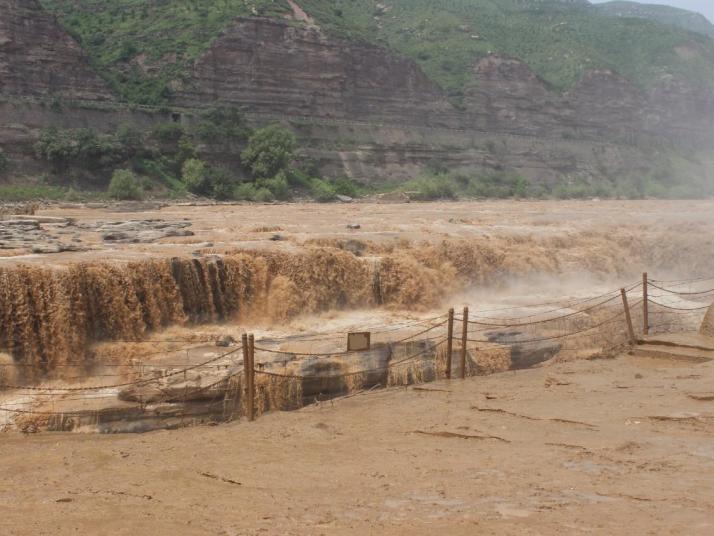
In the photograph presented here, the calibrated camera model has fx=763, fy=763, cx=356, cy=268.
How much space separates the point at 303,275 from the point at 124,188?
21.4m

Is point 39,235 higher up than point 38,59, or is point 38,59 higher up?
point 38,59

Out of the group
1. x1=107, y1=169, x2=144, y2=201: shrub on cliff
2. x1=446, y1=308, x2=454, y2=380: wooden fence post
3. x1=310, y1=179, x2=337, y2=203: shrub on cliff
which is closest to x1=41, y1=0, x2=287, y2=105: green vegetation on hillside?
x1=310, y1=179, x2=337, y2=203: shrub on cliff

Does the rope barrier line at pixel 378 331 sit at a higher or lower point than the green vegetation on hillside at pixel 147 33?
lower

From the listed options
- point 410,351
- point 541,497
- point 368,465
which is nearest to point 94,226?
point 410,351

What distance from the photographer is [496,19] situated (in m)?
108

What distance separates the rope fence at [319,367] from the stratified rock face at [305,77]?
41.2 metres

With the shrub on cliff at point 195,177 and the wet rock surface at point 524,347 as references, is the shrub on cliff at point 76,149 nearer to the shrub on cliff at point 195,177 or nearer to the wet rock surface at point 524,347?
the shrub on cliff at point 195,177

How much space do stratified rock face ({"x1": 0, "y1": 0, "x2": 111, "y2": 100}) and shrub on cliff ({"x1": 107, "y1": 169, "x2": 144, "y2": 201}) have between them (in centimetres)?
1027

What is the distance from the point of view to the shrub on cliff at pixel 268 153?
1743 inches

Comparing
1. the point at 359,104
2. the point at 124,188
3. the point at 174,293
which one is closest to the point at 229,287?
the point at 174,293

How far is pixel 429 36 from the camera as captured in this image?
3433 inches

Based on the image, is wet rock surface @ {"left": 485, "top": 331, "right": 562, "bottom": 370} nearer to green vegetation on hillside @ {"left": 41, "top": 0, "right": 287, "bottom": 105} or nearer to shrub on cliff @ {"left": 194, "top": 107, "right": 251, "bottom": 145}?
shrub on cliff @ {"left": 194, "top": 107, "right": 251, "bottom": 145}

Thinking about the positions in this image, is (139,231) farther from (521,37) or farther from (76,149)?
(521,37)

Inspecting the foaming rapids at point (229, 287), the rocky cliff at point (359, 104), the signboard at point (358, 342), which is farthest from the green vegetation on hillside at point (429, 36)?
the signboard at point (358, 342)
